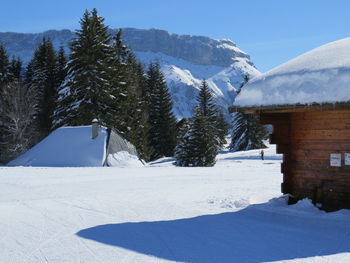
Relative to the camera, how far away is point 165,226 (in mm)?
8898

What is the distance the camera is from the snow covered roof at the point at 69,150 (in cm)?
2724

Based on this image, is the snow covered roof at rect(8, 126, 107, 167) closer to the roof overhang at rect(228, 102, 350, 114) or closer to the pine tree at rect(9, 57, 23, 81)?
the roof overhang at rect(228, 102, 350, 114)

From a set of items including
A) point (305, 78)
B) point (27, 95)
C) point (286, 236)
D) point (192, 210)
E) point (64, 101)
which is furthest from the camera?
point (27, 95)

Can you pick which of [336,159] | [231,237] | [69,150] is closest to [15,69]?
[69,150]

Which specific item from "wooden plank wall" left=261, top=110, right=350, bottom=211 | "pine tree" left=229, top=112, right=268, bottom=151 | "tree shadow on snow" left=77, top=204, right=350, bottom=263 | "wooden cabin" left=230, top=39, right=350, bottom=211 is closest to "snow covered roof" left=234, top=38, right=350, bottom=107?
"wooden cabin" left=230, top=39, right=350, bottom=211

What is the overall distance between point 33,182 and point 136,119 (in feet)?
89.0

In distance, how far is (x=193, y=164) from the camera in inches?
1554

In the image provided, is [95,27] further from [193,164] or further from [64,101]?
[193,164]

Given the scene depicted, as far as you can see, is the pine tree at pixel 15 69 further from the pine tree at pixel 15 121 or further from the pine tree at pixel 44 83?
the pine tree at pixel 15 121

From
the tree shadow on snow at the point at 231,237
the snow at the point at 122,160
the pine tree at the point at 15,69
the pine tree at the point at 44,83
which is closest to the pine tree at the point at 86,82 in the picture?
the pine tree at the point at 44,83

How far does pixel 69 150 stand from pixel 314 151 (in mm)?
20440

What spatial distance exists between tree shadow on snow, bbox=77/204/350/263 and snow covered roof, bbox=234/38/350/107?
2669 mm

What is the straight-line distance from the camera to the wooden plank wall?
9.96 m

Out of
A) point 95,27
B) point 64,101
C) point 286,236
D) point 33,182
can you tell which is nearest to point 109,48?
point 95,27
